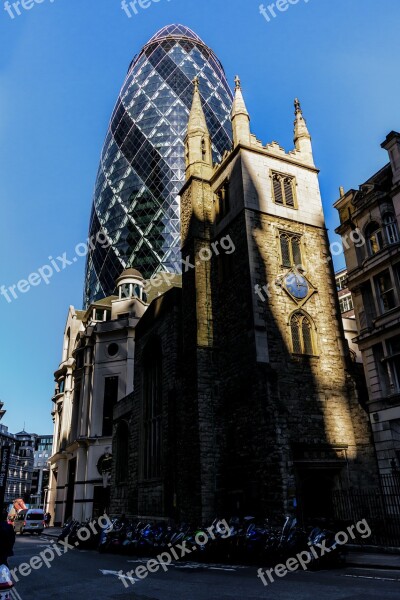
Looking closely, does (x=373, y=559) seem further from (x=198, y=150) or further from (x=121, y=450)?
(x=198, y=150)

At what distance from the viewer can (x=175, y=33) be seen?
271 ft

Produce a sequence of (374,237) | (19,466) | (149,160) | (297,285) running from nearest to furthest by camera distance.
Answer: (374,237)
(297,285)
(149,160)
(19,466)

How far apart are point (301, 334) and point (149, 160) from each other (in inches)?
1994

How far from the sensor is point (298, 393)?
1858cm

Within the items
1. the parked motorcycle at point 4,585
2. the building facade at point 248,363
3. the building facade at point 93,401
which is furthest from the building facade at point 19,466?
the parked motorcycle at point 4,585

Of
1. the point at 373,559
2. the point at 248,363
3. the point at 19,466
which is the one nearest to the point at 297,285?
the point at 248,363

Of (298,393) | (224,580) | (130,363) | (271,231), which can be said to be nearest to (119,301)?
(130,363)

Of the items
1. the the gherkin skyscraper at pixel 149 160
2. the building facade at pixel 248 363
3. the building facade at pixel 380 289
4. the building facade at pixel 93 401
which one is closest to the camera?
the building facade at pixel 248 363

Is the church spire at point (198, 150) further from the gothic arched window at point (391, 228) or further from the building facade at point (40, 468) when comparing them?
the building facade at point (40, 468)

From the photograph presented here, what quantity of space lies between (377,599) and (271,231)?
53.6 ft

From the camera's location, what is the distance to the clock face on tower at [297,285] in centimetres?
2062

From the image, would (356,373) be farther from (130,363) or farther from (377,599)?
(130,363)

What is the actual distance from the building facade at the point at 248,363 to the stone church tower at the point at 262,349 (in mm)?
55

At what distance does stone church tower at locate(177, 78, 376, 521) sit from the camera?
1711cm
